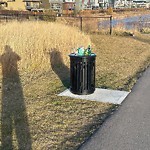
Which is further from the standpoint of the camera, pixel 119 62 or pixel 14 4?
pixel 14 4

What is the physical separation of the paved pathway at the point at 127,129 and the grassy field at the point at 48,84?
0.65 feet

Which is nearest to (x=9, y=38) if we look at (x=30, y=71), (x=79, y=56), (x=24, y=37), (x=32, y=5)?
(x=24, y=37)

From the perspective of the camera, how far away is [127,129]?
4719 mm

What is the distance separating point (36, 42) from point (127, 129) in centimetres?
572

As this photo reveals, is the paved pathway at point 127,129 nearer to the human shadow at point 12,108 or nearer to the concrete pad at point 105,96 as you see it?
the concrete pad at point 105,96

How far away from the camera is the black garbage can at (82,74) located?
20.7 feet

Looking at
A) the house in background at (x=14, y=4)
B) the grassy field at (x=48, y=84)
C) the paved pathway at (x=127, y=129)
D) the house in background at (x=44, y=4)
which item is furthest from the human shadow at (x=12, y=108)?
the house in background at (x=44, y=4)

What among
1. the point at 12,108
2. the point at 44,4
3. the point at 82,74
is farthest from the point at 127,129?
the point at 44,4

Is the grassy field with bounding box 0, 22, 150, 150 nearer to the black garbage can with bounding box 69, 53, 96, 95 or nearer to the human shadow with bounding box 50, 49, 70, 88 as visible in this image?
the human shadow with bounding box 50, 49, 70, 88

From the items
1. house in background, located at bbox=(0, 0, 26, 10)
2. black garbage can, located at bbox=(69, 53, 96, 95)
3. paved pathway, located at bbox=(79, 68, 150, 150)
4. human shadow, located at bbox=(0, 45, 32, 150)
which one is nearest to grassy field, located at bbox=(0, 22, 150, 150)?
human shadow, located at bbox=(0, 45, 32, 150)

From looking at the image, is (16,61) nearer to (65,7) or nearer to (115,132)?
(115,132)

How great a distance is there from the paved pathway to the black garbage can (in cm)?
94

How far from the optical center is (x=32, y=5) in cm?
7550

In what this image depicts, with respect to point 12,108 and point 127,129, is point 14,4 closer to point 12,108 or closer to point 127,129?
point 12,108
